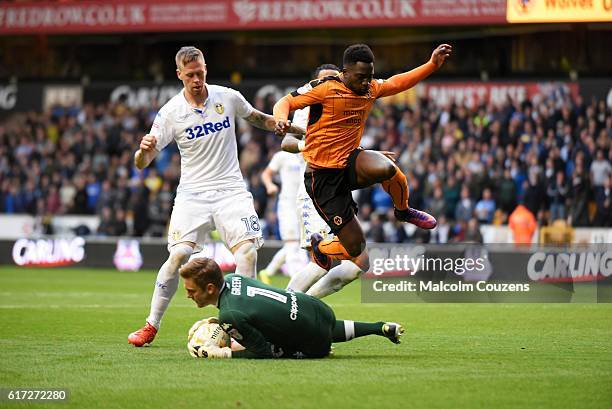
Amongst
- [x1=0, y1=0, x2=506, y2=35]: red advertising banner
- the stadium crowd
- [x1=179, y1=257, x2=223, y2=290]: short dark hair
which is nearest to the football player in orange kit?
[x1=179, y1=257, x2=223, y2=290]: short dark hair

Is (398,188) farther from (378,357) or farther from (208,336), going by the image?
(208,336)

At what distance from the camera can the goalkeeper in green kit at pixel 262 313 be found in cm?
830

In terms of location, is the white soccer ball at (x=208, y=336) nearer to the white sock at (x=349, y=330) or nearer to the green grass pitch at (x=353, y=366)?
the green grass pitch at (x=353, y=366)

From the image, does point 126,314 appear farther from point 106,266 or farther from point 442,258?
point 106,266

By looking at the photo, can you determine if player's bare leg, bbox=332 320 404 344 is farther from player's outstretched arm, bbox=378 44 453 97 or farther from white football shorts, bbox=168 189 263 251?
player's outstretched arm, bbox=378 44 453 97

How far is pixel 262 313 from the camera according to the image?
833 cm

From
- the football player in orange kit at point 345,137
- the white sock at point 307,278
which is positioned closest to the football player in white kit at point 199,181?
the football player in orange kit at point 345,137

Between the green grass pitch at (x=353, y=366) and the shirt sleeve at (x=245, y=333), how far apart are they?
0.12m

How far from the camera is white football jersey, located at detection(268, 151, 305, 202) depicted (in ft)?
55.6

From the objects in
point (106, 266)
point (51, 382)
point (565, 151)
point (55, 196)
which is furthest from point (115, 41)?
point (51, 382)

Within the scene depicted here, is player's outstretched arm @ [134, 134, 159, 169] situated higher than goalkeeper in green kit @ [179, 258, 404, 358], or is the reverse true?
player's outstretched arm @ [134, 134, 159, 169]

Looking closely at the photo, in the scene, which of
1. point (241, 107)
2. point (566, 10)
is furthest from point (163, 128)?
point (566, 10)

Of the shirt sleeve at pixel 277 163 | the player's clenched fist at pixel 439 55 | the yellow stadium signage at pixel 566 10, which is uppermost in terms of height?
the yellow stadium signage at pixel 566 10

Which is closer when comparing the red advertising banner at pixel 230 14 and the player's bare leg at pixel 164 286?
the player's bare leg at pixel 164 286
